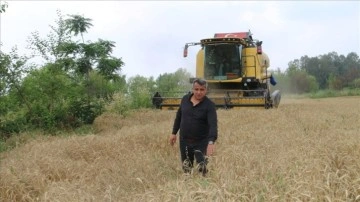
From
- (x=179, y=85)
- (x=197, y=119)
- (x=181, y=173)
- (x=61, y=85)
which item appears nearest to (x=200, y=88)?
(x=197, y=119)

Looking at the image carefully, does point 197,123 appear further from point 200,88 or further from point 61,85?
point 61,85

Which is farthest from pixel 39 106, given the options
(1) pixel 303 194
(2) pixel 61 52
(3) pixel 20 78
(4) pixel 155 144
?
(1) pixel 303 194

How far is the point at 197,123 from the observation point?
5.36 metres

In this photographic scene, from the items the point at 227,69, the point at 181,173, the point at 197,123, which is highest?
the point at 227,69

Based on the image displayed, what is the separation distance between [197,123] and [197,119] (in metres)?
0.05

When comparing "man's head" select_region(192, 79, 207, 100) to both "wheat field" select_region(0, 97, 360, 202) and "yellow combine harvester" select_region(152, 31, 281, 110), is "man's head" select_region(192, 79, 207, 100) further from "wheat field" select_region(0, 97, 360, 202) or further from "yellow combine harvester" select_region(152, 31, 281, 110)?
"yellow combine harvester" select_region(152, 31, 281, 110)

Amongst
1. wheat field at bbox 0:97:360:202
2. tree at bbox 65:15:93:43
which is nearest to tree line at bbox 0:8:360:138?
tree at bbox 65:15:93:43

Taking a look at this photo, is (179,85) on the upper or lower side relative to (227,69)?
lower

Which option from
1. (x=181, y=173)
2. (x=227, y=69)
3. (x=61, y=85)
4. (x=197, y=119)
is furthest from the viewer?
(x=227, y=69)

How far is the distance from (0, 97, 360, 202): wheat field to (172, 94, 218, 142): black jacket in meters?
0.39

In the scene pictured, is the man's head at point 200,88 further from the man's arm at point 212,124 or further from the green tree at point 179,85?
the green tree at point 179,85

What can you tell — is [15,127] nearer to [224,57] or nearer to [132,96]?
[224,57]

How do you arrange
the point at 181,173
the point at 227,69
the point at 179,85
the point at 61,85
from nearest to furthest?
the point at 181,173 → the point at 61,85 → the point at 227,69 → the point at 179,85

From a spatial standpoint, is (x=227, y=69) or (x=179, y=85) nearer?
(x=227, y=69)
